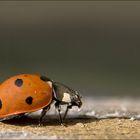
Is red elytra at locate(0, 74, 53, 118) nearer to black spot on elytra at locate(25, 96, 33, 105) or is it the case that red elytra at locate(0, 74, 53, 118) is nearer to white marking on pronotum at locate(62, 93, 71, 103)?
black spot on elytra at locate(25, 96, 33, 105)

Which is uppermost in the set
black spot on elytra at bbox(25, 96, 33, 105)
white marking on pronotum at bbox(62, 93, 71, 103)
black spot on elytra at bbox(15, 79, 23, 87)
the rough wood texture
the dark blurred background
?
the dark blurred background

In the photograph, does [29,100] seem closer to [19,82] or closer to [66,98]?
[19,82]

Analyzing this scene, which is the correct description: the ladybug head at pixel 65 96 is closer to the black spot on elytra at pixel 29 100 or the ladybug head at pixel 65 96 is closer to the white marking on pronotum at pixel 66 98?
the white marking on pronotum at pixel 66 98

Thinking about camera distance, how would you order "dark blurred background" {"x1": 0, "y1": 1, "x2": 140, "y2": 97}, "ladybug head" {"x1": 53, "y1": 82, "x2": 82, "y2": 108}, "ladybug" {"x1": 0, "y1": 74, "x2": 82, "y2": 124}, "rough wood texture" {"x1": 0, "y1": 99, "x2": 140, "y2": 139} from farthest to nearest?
"dark blurred background" {"x1": 0, "y1": 1, "x2": 140, "y2": 97}
"ladybug head" {"x1": 53, "y1": 82, "x2": 82, "y2": 108}
"ladybug" {"x1": 0, "y1": 74, "x2": 82, "y2": 124}
"rough wood texture" {"x1": 0, "y1": 99, "x2": 140, "y2": 139}

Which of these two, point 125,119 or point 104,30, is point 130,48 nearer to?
point 104,30

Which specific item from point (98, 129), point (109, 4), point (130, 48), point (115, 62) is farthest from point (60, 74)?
point (98, 129)

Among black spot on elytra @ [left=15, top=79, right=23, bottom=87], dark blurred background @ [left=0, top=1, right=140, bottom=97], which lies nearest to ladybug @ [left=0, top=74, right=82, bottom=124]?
black spot on elytra @ [left=15, top=79, right=23, bottom=87]
